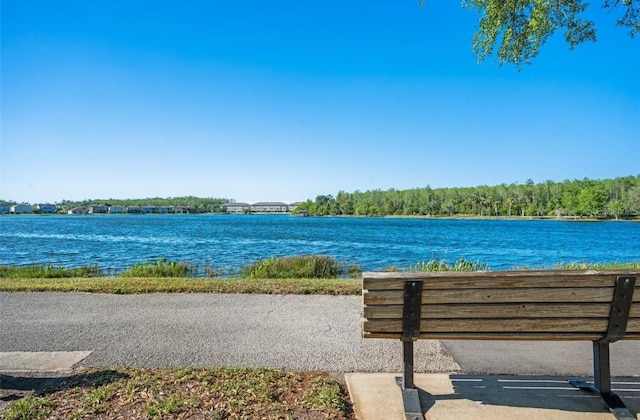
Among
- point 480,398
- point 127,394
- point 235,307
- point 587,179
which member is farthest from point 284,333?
point 587,179

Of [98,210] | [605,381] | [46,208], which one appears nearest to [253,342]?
[605,381]

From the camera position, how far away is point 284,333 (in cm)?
535

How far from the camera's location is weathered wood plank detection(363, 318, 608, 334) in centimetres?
305

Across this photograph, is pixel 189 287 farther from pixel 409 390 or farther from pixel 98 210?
pixel 98 210

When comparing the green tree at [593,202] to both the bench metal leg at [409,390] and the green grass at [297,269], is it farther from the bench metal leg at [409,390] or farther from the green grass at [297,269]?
the bench metal leg at [409,390]

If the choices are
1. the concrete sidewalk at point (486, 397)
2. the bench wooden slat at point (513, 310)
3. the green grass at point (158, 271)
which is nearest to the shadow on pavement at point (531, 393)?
the concrete sidewalk at point (486, 397)

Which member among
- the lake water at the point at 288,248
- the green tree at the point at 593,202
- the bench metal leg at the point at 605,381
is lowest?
the lake water at the point at 288,248

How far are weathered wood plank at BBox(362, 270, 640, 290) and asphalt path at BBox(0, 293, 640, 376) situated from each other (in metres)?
1.49

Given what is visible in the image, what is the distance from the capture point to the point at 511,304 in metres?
3.02

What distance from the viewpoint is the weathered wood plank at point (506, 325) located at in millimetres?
3055

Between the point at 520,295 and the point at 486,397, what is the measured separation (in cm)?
104

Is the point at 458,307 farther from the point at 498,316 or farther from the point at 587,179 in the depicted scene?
the point at 587,179

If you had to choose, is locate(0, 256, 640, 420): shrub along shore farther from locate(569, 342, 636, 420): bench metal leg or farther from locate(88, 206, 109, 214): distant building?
locate(88, 206, 109, 214): distant building

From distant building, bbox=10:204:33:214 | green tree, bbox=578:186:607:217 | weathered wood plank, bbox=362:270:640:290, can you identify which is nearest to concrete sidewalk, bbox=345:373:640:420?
weathered wood plank, bbox=362:270:640:290
